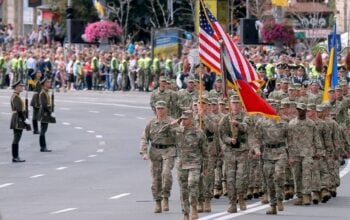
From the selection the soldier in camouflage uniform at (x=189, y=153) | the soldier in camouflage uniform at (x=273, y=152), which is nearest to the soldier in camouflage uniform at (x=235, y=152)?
the soldier in camouflage uniform at (x=273, y=152)

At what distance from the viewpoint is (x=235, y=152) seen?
2491 centimetres

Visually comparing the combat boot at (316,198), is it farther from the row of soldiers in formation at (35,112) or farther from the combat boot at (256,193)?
the row of soldiers in formation at (35,112)

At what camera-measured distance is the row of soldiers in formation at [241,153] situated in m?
23.8

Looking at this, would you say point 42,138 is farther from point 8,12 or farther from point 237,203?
point 8,12

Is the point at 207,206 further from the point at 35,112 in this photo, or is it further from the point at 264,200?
the point at 35,112

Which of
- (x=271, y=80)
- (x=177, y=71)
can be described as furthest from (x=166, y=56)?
(x=271, y=80)

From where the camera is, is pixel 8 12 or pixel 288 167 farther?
pixel 8 12

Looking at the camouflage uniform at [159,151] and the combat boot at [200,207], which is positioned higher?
the camouflage uniform at [159,151]

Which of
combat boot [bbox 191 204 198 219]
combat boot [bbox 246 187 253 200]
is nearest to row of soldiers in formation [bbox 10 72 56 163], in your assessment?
combat boot [bbox 246 187 253 200]

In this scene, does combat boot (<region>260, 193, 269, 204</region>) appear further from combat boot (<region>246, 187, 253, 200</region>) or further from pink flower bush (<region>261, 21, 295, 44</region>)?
pink flower bush (<region>261, 21, 295, 44</region>)

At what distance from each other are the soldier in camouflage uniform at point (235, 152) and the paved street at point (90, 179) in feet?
1.25

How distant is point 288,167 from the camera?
27281 millimetres

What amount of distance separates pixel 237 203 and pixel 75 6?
5383cm

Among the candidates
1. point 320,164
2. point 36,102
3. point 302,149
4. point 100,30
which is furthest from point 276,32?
point 302,149
